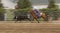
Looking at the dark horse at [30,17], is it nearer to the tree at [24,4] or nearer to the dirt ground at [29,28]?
the tree at [24,4]

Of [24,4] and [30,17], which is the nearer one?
[30,17]

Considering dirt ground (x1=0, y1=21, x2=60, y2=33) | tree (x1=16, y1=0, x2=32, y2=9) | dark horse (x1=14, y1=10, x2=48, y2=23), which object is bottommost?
dirt ground (x1=0, y1=21, x2=60, y2=33)

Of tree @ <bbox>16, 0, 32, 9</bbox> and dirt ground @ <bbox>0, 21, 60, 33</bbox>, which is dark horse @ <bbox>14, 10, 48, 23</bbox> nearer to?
tree @ <bbox>16, 0, 32, 9</bbox>

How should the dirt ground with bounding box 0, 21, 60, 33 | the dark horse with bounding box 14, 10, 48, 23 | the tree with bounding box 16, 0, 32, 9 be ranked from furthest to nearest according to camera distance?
the tree with bounding box 16, 0, 32, 9 < the dark horse with bounding box 14, 10, 48, 23 < the dirt ground with bounding box 0, 21, 60, 33

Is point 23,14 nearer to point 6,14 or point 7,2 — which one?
point 6,14

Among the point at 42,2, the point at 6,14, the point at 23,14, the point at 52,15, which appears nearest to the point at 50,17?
the point at 52,15

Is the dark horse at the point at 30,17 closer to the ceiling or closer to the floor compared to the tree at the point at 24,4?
closer to the floor

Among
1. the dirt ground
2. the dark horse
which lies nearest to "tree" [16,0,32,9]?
the dark horse

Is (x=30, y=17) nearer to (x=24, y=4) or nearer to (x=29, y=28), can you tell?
(x=24, y=4)

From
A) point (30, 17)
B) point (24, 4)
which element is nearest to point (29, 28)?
point (30, 17)

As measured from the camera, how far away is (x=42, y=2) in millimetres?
28422

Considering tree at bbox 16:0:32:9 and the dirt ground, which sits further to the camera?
tree at bbox 16:0:32:9

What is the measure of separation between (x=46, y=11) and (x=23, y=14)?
1.99 meters

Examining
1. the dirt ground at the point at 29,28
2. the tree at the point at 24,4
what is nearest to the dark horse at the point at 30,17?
the tree at the point at 24,4
